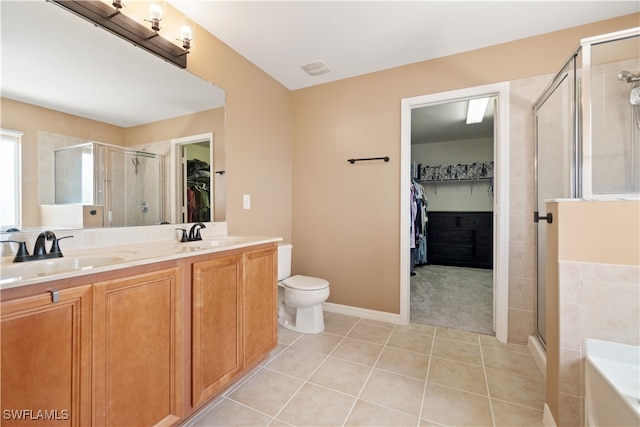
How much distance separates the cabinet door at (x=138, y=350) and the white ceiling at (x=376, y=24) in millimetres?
1756

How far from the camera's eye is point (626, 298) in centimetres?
105

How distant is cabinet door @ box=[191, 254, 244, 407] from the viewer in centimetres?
124

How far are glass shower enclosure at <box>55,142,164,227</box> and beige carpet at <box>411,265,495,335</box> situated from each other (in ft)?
8.12

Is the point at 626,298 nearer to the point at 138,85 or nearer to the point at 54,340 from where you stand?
the point at 54,340

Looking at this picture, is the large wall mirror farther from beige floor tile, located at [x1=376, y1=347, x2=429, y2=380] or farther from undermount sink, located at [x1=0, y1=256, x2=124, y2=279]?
beige floor tile, located at [x1=376, y1=347, x2=429, y2=380]

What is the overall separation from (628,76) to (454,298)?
244cm

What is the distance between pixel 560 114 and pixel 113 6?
2732 millimetres

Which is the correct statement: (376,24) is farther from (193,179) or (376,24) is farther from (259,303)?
(259,303)

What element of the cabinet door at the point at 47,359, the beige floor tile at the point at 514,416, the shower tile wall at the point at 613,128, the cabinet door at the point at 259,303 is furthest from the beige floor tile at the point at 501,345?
the cabinet door at the point at 47,359

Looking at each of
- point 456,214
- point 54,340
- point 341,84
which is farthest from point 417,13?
point 456,214

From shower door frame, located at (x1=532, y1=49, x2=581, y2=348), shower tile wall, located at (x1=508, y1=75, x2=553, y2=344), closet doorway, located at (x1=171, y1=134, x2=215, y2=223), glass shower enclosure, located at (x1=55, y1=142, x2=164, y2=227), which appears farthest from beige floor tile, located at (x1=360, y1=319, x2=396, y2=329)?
glass shower enclosure, located at (x1=55, y1=142, x2=164, y2=227)

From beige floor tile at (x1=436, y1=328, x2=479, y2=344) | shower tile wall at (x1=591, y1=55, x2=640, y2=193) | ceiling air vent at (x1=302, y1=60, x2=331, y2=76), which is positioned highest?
ceiling air vent at (x1=302, y1=60, x2=331, y2=76)

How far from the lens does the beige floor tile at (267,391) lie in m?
1.42

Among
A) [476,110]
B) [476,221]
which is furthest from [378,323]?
[476,221]
